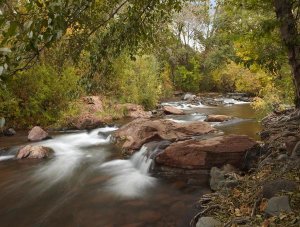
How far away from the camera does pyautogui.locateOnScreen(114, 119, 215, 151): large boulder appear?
38.5ft

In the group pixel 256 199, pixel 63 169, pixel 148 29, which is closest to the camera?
pixel 148 29

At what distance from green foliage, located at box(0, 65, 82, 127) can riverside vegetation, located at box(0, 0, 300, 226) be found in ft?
0.18

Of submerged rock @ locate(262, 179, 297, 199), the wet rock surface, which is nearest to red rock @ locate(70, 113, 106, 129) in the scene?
the wet rock surface

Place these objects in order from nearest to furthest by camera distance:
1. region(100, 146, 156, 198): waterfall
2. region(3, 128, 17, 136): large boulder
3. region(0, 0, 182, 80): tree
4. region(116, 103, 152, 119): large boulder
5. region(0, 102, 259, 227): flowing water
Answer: region(0, 0, 182, 80): tree, region(0, 102, 259, 227): flowing water, region(100, 146, 156, 198): waterfall, region(3, 128, 17, 136): large boulder, region(116, 103, 152, 119): large boulder

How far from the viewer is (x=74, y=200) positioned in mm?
7520

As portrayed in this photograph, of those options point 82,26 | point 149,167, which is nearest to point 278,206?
point 82,26

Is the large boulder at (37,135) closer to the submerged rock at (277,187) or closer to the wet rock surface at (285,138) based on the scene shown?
the wet rock surface at (285,138)

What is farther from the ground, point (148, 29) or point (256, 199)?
point (148, 29)

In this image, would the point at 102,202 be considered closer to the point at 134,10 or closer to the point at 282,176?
the point at 282,176

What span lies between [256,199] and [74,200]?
4.13 metres

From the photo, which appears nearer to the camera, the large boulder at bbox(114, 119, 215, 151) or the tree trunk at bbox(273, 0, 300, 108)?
the tree trunk at bbox(273, 0, 300, 108)

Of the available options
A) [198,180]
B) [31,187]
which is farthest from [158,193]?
[31,187]

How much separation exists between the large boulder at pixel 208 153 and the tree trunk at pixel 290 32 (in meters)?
3.05

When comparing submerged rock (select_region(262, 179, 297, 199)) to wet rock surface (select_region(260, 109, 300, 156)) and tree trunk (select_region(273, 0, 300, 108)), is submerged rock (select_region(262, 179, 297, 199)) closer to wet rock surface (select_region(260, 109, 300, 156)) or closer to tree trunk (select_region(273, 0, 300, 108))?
wet rock surface (select_region(260, 109, 300, 156))
